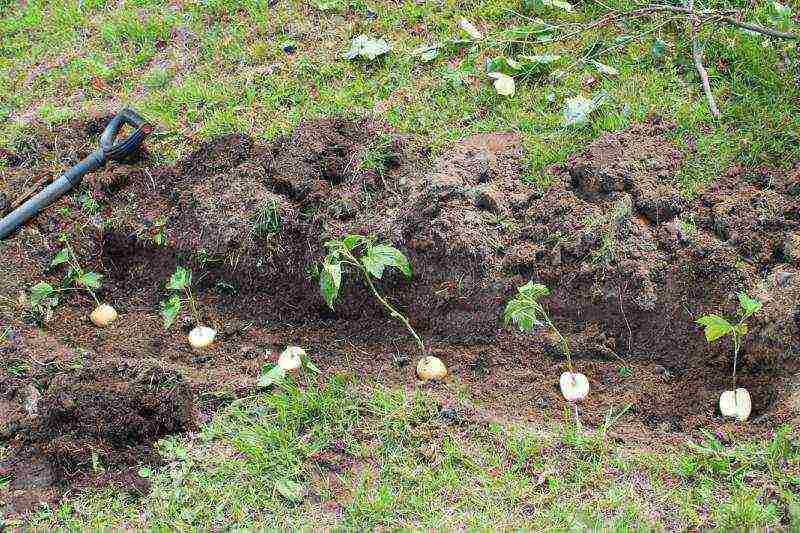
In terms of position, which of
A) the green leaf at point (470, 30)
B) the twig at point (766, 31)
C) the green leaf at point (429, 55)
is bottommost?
the green leaf at point (429, 55)

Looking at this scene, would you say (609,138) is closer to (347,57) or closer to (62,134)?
(347,57)

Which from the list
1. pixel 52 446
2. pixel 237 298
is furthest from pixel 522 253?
pixel 52 446

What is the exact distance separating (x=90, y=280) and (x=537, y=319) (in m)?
2.10

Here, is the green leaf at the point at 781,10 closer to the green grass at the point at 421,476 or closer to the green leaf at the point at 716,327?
the green leaf at the point at 716,327

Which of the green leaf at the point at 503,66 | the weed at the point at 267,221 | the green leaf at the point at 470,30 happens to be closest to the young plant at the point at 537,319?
the weed at the point at 267,221

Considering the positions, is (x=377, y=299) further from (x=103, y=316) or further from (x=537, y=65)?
(x=537, y=65)

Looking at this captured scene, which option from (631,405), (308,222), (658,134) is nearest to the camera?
(631,405)

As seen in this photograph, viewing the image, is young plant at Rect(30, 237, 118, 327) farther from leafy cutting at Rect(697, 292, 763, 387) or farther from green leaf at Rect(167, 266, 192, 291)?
leafy cutting at Rect(697, 292, 763, 387)

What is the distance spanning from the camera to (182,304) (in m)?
3.49

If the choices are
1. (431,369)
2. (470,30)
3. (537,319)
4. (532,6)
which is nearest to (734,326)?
(537,319)

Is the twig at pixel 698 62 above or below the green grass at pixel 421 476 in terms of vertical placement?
above

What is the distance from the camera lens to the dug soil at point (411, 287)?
2.85 m

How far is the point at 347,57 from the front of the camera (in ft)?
14.9

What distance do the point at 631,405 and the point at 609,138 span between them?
1.40 meters
